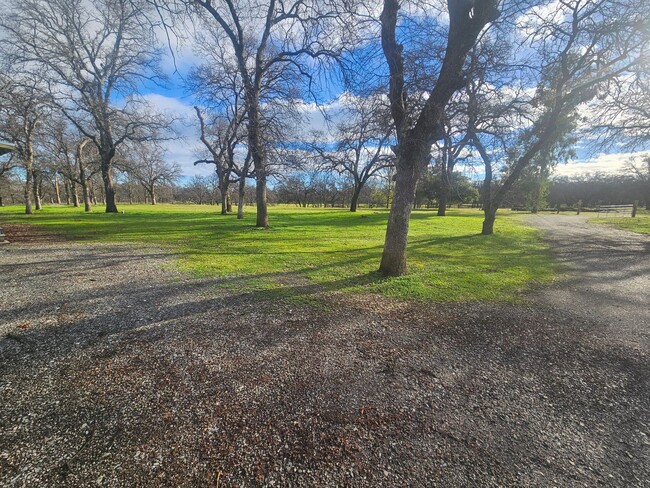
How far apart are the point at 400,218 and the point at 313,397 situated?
167 inches

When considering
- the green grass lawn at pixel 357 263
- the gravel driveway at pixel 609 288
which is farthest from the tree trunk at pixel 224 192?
the gravel driveway at pixel 609 288

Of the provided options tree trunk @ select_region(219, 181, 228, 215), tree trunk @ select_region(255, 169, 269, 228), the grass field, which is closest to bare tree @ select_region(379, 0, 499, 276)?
tree trunk @ select_region(255, 169, 269, 228)

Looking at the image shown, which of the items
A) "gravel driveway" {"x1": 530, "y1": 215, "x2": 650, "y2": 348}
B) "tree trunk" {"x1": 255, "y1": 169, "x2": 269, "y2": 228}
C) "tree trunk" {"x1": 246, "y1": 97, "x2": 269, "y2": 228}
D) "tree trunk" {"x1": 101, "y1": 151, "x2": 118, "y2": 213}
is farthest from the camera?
"tree trunk" {"x1": 101, "y1": 151, "x2": 118, "y2": 213}

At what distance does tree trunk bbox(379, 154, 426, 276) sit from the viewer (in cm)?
571

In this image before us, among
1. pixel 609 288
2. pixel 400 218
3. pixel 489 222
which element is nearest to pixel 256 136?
pixel 400 218

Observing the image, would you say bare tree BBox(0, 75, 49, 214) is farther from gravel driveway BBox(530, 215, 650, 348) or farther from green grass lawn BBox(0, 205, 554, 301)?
gravel driveway BBox(530, 215, 650, 348)

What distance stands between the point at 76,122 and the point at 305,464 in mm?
28438

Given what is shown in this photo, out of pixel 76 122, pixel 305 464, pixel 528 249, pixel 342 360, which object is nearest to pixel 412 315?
pixel 342 360

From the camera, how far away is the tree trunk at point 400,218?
18.7 feet

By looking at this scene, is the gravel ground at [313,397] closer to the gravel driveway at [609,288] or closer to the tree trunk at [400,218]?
the gravel driveway at [609,288]

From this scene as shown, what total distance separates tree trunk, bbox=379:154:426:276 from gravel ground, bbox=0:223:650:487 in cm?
187

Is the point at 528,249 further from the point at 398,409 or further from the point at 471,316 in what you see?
the point at 398,409

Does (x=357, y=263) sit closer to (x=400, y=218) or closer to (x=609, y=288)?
(x=400, y=218)

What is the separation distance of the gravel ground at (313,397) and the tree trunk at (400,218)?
1.87m
